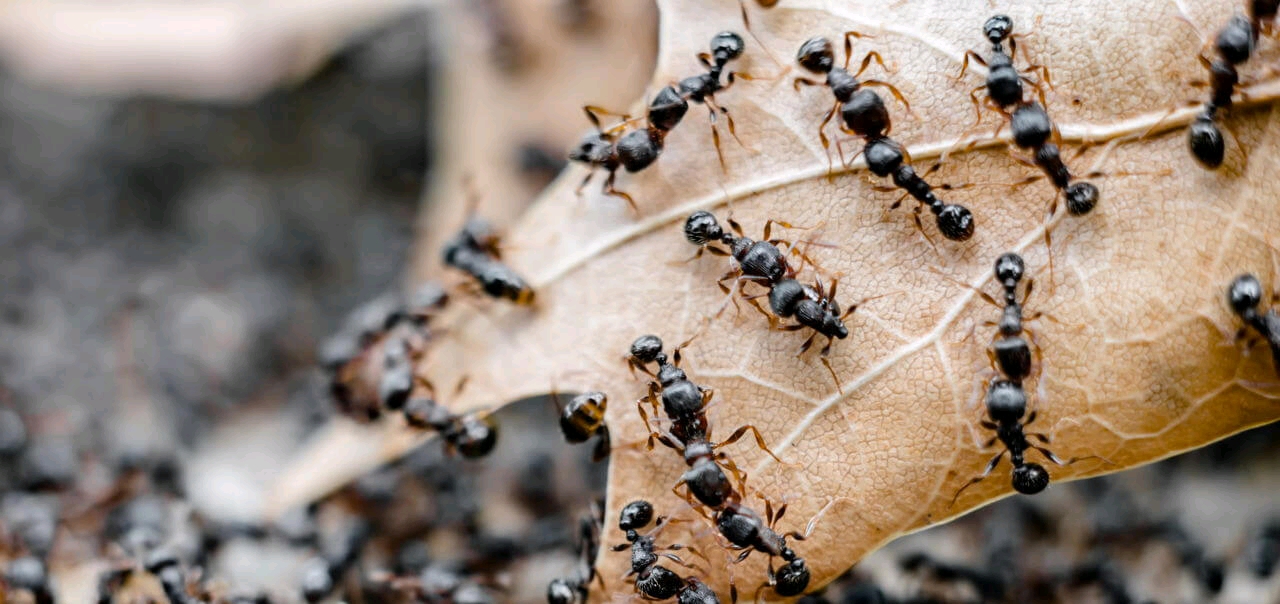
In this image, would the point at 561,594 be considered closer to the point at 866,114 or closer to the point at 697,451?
the point at 697,451

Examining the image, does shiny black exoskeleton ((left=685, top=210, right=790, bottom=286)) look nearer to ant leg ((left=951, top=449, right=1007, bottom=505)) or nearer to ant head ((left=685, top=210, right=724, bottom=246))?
ant head ((left=685, top=210, right=724, bottom=246))

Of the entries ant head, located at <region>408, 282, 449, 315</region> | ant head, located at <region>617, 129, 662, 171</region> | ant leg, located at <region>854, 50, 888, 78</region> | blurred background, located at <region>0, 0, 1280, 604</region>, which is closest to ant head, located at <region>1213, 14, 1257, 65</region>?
ant leg, located at <region>854, 50, 888, 78</region>

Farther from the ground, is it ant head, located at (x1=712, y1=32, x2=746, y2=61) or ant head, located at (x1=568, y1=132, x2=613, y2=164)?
ant head, located at (x1=568, y1=132, x2=613, y2=164)

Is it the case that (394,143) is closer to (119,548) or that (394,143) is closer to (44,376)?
(44,376)

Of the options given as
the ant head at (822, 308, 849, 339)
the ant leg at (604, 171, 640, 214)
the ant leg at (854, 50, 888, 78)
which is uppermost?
the ant leg at (604, 171, 640, 214)

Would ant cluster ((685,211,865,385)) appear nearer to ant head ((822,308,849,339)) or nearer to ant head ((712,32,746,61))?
ant head ((822,308,849,339))

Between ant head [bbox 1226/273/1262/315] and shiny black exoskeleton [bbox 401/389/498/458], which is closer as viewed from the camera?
ant head [bbox 1226/273/1262/315]

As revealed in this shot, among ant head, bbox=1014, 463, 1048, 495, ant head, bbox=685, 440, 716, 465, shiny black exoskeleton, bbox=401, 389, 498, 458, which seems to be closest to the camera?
ant head, bbox=1014, 463, 1048, 495

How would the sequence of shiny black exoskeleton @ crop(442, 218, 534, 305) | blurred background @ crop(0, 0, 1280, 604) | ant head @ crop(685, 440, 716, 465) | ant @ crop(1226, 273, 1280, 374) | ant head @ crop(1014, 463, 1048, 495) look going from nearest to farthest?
ant @ crop(1226, 273, 1280, 374), ant head @ crop(1014, 463, 1048, 495), ant head @ crop(685, 440, 716, 465), shiny black exoskeleton @ crop(442, 218, 534, 305), blurred background @ crop(0, 0, 1280, 604)

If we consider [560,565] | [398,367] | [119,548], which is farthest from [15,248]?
[560,565]
